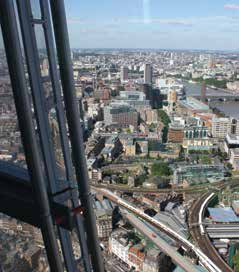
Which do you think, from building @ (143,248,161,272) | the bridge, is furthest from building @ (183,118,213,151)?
building @ (143,248,161,272)

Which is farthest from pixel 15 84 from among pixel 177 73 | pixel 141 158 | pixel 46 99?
pixel 177 73

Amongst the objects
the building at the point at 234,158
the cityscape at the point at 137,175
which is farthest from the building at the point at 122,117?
the building at the point at 234,158

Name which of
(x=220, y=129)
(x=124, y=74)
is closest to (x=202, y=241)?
(x=220, y=129)

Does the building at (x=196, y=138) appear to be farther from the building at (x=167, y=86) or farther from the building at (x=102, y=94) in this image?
the building at (x=167, y=86)

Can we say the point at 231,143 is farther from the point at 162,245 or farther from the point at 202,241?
the point at 162,245

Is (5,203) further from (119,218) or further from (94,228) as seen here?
(119,218)
